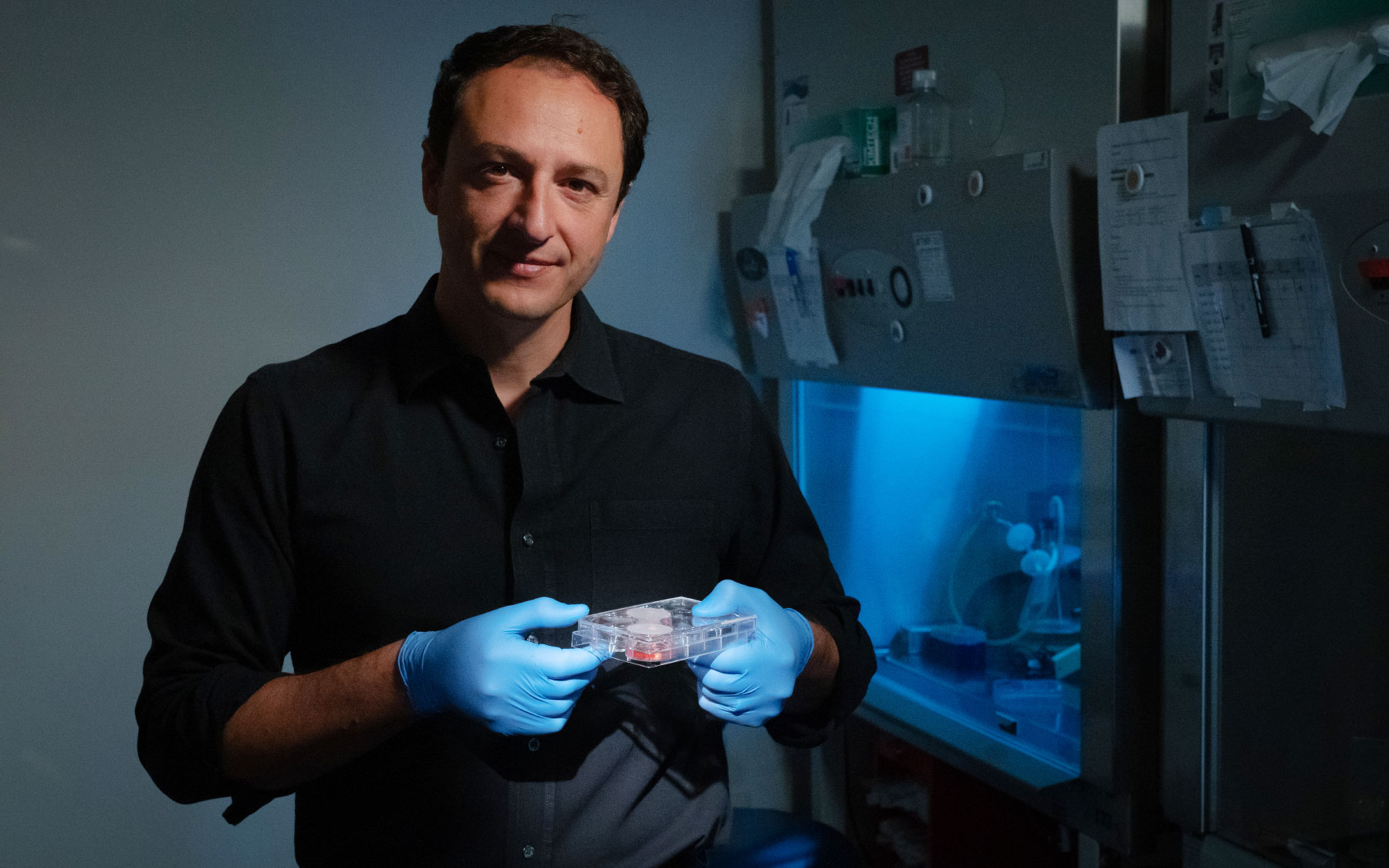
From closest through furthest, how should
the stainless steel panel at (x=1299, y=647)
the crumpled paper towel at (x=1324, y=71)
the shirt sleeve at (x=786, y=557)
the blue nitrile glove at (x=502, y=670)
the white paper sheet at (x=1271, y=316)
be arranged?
the blue nitrile glove at (x=502, y=670) < the crumpled paper towel at (x=1324, y=71) < the white paper sheet at (x=1271, y=316) < the shirt sleeve at (x=786, y=557) < the stainless steel panel at (x=1299, y=647)

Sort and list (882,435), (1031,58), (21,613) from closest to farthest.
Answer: (1031,58)
(21,613)
(882,435)

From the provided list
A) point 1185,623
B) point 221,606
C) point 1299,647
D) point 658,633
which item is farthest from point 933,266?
point 221,606

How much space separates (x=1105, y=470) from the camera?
183 cm

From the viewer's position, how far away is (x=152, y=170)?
87.9 inches

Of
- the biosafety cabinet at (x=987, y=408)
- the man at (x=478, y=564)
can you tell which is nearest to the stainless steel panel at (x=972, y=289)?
the biosafety cabinet at (x=987, y=408)

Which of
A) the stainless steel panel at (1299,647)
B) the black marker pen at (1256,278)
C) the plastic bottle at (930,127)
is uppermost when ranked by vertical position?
the plastic bottle at (930,127)

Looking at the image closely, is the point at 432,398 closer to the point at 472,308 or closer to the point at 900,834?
the point at 472,308

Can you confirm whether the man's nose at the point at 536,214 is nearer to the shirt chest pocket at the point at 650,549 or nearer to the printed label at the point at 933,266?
the shirt chest pocket at the point at 650,549

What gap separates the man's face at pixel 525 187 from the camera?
1349 millimetres

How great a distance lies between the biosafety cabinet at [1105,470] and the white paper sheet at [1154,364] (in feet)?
0.08

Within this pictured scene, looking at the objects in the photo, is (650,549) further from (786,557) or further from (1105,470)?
(1105,470)

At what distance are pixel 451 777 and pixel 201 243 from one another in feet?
4.55

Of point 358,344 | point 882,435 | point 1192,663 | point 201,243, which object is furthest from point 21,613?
point 1192,663

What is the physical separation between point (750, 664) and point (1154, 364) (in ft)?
2.62
